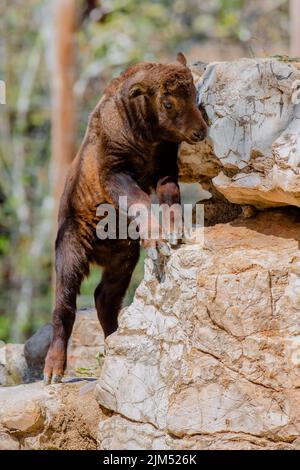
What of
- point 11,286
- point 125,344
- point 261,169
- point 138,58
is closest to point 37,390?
point 125,344

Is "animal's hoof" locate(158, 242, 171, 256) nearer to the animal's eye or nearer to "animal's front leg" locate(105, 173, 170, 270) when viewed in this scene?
"animal's front leg" locate(105, 173, 170, 270)

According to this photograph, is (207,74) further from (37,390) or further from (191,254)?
(37,390)

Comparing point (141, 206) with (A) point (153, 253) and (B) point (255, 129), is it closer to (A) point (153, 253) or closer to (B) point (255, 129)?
(A) point (153, 253)

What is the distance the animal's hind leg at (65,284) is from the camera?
7.06 m

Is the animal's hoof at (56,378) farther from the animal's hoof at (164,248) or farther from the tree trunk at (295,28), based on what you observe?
the tree trunk at (295,28)

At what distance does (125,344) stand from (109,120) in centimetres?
178

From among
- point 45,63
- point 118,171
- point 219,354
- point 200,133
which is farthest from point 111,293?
point 45,63

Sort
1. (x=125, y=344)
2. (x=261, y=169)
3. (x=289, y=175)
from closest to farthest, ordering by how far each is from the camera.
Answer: (x=289, y=175) → (x=261, y=169) → (x=125, y=344)

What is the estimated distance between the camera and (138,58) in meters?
15.9

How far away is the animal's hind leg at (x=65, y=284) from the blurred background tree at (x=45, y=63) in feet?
28.8

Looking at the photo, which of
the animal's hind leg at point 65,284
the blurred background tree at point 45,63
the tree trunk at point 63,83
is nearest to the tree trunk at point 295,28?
the blurred background tree at point 45,63

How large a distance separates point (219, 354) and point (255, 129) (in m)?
1.44

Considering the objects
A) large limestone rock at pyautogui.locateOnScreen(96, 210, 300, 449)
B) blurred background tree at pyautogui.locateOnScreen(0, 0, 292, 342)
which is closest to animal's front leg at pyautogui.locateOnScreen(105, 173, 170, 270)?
large limestone rock at pyautogui.locateOnScreen(96, 210, 300, 449)

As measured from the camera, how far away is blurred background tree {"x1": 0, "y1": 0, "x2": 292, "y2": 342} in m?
16.6
